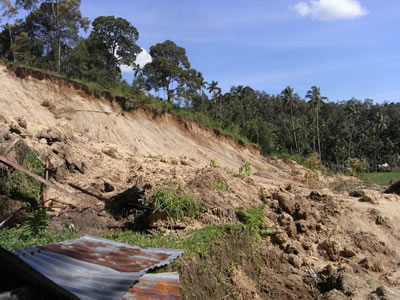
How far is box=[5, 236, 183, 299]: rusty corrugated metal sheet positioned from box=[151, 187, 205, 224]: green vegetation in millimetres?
1752

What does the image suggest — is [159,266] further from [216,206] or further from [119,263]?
[216,206]

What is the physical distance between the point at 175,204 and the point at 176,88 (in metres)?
27.2

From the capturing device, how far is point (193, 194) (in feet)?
28.0

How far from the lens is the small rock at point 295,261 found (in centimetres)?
777

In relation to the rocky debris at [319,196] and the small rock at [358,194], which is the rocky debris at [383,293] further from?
the small rock at [358,194]

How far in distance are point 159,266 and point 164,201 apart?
106 inches

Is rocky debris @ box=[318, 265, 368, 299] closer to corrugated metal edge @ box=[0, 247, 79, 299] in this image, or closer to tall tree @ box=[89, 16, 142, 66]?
corrugated metal edge @ box=[0, 247, 79, 299]

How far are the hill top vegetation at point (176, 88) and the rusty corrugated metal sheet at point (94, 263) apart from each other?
46.6 ft

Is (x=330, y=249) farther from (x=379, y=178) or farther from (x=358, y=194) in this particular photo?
(x=379, y=178)

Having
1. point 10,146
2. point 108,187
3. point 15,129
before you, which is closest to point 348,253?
point 108,187

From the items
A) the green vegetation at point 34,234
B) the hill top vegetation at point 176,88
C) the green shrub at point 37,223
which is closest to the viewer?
the green vegetation at point 34,234

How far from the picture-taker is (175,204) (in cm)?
776

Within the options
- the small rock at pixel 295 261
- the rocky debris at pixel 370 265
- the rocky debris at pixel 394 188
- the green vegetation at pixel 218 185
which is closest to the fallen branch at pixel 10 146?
the green vegetation at pixel 218 185

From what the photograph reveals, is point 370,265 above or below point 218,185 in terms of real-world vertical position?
below
